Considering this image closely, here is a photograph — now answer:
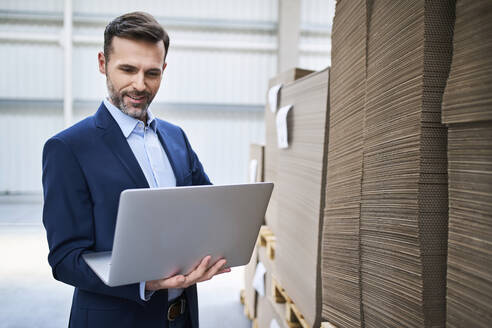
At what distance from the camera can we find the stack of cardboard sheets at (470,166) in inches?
26.1

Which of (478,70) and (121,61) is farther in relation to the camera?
(121,61)

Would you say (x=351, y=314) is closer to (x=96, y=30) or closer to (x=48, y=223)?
(x=48, y=223)

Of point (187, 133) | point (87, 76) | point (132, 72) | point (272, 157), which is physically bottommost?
point (272, 157)

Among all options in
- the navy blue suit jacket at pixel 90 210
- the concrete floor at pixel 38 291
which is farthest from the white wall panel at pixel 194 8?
the navy blue suit jacket at pixel 90 210

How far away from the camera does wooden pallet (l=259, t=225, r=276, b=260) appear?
7.29 feet

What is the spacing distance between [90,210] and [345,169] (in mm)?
814

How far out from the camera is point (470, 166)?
71 centimetres

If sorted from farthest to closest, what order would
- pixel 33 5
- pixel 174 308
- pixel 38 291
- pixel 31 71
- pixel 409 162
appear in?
pixel 31 71 < pixel 33 5 < pixel 38 291 < pixel 174 308 < pixel 409 162

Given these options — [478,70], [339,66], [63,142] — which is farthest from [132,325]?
[478,70]

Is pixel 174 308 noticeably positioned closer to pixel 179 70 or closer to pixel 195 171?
pixel 195 171

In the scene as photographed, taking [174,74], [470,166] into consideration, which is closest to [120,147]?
[470,166]

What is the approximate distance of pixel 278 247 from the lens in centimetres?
200

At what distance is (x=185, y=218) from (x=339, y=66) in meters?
0.72

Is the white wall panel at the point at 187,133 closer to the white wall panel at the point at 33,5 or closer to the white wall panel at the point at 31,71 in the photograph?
the white wall panel at the point at 31,71
